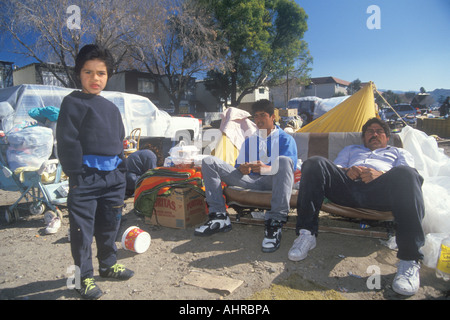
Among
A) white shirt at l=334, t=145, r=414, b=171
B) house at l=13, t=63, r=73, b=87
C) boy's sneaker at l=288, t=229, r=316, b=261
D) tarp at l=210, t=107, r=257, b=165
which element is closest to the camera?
boy's sneaker at l=288, t=229, r=316, b=261

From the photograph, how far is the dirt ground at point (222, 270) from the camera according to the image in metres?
2.10

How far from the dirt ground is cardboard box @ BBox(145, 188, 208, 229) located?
0.13 meters

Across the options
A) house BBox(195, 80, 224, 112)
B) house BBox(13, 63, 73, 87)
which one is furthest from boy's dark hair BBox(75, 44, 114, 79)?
house BBox(195, 80, 224, 112)

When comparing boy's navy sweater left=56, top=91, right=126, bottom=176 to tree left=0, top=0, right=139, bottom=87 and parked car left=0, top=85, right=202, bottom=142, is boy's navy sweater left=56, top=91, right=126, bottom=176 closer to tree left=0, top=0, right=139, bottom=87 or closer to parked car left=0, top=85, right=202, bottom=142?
parked car left=0, top=85, right=202, bottom=142

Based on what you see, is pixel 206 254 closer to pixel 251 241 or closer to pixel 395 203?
pixel 251 241

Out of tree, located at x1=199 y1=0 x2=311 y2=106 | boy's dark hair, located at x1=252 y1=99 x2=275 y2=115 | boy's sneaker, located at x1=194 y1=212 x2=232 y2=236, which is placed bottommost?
boy's sneaker, located at x1=194 y1=212 x2=232 y2=236

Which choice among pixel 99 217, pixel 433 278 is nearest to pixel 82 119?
pixel 99 217

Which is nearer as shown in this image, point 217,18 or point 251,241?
point 251,241

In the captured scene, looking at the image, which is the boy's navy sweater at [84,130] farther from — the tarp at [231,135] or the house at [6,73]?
the house at [6,73]

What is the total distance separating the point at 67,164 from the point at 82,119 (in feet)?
1.09

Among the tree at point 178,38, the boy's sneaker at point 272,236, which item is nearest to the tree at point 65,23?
the tree at point 178,38

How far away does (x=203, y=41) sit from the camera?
62.2ft

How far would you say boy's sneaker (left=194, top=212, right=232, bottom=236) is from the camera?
308 cm

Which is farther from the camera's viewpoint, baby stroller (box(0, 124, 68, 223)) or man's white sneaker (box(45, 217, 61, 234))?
baby stroller (box(0, 124, 68, 223))
